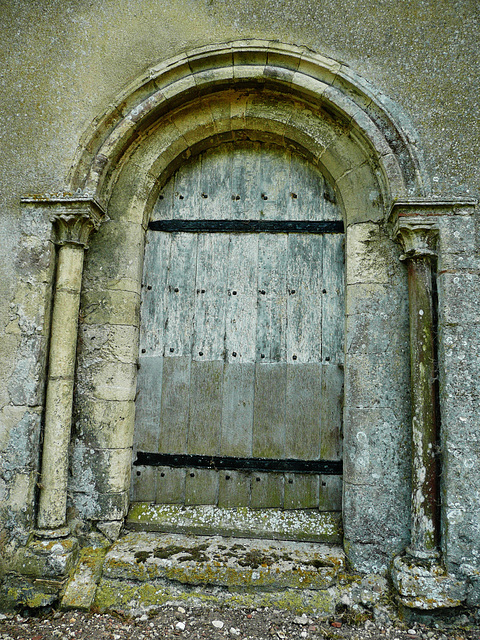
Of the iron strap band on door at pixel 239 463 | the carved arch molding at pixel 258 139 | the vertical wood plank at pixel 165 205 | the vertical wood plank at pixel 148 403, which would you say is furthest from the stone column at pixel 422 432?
the vertical wood plank at pixel 148 403

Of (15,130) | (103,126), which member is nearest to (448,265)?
(103,126)

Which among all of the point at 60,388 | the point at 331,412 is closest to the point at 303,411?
the point at 331,412

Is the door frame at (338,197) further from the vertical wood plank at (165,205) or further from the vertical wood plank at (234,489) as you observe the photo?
the vertical wood plank at (234,489)

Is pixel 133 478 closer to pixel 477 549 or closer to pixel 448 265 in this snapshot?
pixel 477 549

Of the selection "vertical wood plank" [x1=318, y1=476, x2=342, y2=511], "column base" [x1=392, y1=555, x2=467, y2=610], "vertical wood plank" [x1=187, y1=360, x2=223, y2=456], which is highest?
"vertical wood plank" [x1=187, y1=360, x2=223, y2=456]

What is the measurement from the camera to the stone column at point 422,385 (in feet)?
8.15

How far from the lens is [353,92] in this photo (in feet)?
9.34

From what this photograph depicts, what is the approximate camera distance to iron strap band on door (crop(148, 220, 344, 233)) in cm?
310

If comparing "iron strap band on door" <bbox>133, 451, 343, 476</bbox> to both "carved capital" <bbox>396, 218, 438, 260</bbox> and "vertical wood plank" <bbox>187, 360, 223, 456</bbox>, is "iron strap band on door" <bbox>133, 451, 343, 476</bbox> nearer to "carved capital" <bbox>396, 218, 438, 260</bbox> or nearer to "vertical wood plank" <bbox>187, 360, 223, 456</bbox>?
"vertical wood plank" <bbox>187, 360, 223, 456</bbox>

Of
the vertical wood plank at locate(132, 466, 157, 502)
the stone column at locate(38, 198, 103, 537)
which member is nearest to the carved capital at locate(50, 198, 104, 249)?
the stone column at locate(38, 198, 103, 537)

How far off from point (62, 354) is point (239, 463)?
132 cm

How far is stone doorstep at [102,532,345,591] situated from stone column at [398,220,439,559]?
52 cm

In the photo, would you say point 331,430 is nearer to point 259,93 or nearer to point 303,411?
point 303,411

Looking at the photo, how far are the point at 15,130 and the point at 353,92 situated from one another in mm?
2186
